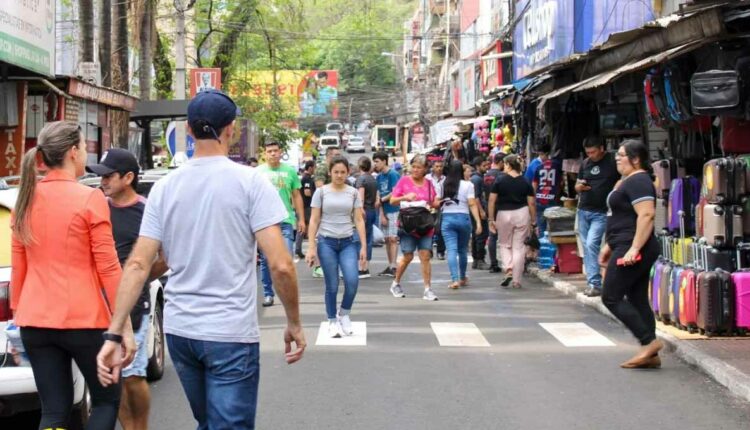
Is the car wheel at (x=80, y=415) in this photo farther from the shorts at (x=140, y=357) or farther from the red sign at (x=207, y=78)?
the red sign at (x=207, y=78)

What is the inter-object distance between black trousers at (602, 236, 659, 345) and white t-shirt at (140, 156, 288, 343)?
5100 mm

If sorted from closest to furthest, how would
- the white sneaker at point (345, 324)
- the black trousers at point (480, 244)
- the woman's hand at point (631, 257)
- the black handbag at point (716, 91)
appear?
the woman's hand at point (631, 257) → the black handbag at point (716, 91) → the white sneaker at point (345, 324) → the black trousers at point (480, 244)

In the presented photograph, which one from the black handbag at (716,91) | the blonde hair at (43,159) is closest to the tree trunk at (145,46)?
the black handbag at (716,91)

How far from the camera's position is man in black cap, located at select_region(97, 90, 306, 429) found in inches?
179

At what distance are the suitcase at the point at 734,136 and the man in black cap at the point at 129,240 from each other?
6.40 m

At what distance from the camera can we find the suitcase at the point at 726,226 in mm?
10219

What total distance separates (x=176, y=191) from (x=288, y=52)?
34.9m

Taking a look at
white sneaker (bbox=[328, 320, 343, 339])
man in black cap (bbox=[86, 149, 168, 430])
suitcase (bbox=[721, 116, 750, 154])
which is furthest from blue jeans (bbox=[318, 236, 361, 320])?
man in black cap (bbox=[86, 149, 168, 430])

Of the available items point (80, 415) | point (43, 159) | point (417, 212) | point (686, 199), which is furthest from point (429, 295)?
point (43, 159)

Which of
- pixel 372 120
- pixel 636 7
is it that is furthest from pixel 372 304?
pixel 372 120

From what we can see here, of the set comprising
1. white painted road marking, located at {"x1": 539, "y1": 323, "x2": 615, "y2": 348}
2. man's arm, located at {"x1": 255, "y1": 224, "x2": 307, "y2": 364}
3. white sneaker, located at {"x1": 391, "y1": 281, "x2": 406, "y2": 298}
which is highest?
man's arm, located at {"x1": 255, "y1": 224, "x2": 307, "y2": 364}

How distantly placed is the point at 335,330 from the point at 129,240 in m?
4.87

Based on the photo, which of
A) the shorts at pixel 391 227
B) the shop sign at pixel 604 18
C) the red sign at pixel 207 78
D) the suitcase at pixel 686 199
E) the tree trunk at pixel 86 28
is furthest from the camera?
the red sign at pixel 207 78

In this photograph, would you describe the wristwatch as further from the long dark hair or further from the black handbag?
the long dark hair
